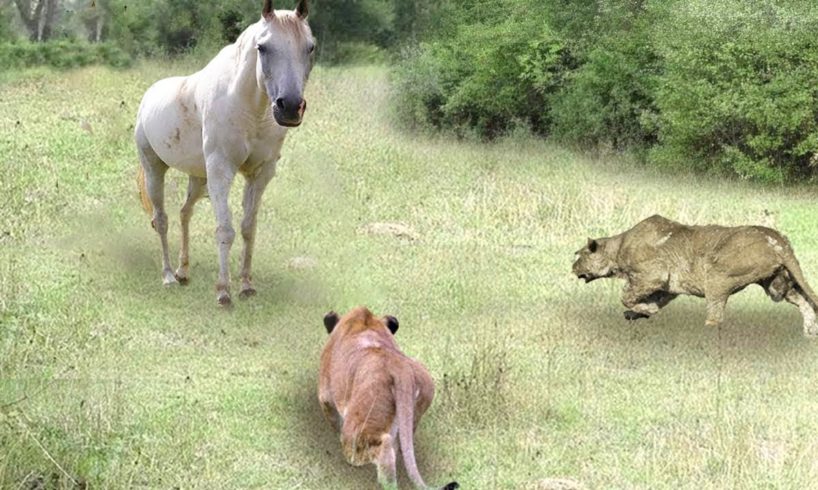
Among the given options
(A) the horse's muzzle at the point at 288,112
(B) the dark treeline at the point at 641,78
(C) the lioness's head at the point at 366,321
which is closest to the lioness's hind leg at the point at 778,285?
(A) the horse's muzzle at the point at 288,112

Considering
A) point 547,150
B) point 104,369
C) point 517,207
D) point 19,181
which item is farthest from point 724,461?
point 547,150

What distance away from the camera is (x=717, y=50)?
2431 centimetres

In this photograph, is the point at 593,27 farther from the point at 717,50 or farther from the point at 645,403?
the point at 645,403

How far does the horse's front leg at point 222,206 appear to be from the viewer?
468 inches

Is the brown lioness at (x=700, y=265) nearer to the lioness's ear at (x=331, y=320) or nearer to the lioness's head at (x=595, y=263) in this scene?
the lioness's head at (x=595, y=263)

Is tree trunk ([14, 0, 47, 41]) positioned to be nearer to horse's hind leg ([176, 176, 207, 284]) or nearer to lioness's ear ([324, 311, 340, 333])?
horse's hind leg ([176, 176, 207, 284])

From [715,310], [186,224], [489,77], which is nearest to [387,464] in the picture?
[715,310]

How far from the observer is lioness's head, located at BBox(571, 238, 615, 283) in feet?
39.9

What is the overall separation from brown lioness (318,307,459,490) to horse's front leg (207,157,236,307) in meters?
4.23

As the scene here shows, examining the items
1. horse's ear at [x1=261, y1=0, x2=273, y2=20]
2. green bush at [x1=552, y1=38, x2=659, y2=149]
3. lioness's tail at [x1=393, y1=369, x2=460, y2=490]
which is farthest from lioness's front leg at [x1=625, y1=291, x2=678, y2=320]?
green bush at [x1=552, y1=38, x2=659, y2=149]

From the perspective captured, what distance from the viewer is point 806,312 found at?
460 inches

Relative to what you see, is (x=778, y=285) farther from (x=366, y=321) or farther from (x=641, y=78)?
(x=641, y=78)

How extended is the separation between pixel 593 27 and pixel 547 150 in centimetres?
473

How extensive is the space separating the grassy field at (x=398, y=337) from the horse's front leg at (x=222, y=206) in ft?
0.72
